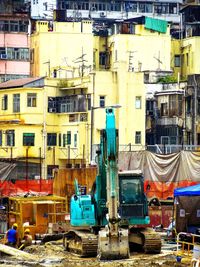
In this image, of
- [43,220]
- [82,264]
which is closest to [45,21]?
[43,220]

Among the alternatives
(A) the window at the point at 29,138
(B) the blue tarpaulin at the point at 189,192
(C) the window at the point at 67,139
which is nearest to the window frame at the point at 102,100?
(C) the window at the point at 67,139

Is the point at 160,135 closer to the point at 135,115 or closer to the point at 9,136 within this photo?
the point at 135,115

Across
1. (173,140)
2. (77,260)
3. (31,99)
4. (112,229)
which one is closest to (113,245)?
(112,229)

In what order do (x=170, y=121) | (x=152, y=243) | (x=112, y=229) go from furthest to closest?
(x=170, y=121)
(x=152, y=243)
(x=112, y=229)

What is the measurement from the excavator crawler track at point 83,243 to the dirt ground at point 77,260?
0.81 feet

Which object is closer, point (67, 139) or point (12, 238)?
point (12, 238)

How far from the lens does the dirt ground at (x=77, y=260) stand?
3541 cm

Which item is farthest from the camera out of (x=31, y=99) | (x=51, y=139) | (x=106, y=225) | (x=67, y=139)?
(x=51, y=139)

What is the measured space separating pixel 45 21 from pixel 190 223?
5286 cm

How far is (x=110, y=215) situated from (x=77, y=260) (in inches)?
104

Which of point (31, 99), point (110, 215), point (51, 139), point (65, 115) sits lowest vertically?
point (110, 215)

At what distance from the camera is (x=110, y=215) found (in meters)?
36.0

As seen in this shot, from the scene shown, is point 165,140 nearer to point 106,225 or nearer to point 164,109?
point 164,109

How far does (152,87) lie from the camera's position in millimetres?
87750
